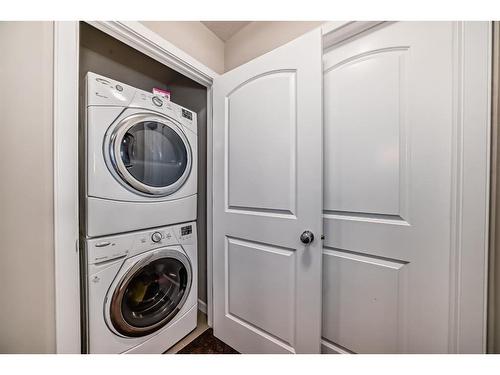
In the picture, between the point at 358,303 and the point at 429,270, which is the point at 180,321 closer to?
the point at 358,303

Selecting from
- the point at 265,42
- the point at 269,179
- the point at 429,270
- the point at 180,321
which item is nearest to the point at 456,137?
the point at 429,270

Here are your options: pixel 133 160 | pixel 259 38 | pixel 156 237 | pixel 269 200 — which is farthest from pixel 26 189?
pixel 259 38

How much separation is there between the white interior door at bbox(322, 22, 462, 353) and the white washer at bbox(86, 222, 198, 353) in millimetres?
837

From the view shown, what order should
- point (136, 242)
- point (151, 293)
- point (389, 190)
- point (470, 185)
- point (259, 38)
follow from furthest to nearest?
point (259, 38) → point (151, 293) → point (136, 242) → point (389, 190) → point (470, 185)

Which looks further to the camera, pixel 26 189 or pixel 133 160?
pixel 133 160

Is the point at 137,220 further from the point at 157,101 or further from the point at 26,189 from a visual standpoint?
the point at 157,101

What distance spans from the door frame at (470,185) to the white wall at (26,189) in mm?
1505

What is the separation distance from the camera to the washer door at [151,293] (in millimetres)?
919

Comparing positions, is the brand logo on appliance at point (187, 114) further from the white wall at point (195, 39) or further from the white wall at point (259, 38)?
the white wall at point (259, 38)

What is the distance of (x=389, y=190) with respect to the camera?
2.69 feet

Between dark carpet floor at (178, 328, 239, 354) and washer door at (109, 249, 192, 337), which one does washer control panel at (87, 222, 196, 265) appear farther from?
dark carpet floor at (178, 328, 239, 354)

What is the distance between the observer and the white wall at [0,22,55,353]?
687mm

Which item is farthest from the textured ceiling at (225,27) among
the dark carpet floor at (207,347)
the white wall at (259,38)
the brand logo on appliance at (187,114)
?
the dark carpet floor at (207,347)

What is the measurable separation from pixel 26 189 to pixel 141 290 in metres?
0.69
